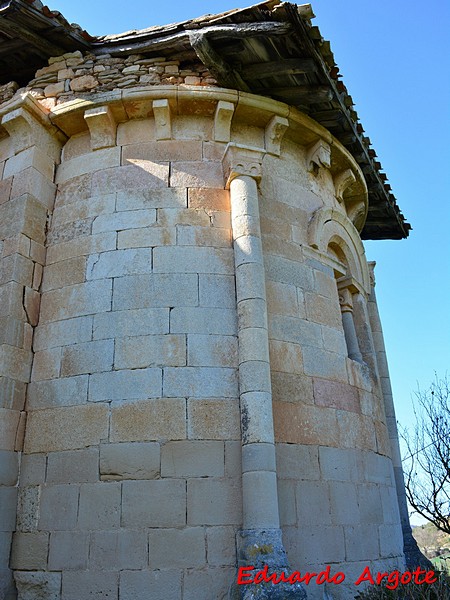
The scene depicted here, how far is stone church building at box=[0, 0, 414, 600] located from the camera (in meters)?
4.54

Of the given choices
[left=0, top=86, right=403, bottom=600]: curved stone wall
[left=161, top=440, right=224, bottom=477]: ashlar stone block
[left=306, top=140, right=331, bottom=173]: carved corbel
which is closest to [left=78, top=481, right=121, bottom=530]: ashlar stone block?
[left=0, top=86, right=403, bottom=600]: curved stone wall

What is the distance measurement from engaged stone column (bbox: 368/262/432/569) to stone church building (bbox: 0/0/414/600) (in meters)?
0.07

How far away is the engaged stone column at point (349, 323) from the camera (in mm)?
6684

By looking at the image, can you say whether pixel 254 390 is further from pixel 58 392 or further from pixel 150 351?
pixel 58 392

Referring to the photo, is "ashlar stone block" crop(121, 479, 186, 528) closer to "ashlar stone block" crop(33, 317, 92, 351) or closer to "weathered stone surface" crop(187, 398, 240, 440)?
"weathered stone surface" crop(187, 398, 240, 440)

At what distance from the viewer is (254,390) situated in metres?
4.77

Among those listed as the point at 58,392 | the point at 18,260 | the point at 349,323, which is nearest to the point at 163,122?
the point at 18,260

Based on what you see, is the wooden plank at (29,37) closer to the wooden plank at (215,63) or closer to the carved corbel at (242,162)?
the wooden plank at (215,63)

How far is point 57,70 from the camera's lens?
677cm

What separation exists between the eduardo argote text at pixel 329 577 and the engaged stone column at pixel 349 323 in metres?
2.43

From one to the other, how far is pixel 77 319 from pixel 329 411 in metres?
2.76

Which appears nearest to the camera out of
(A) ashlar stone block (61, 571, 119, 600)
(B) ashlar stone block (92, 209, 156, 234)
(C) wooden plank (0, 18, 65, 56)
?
(A) ashlar stone block (61, 571, 119, 600)

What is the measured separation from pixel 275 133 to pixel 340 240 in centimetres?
169

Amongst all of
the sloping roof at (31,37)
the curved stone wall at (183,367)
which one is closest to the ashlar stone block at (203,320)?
the curved stone wall at (183,367)
